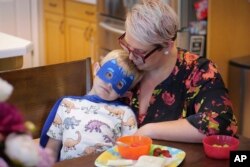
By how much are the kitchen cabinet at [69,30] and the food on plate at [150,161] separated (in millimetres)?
2968

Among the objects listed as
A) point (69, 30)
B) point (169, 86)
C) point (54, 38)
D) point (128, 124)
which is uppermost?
point (169, 86)

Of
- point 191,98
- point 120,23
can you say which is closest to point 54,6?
point 120,23

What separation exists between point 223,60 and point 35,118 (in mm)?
1819

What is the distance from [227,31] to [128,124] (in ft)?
5.78

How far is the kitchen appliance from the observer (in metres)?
3.08

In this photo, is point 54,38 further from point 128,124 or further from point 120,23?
point 128,124

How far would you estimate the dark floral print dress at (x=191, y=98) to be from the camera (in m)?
1.50

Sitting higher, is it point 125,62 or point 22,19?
point 125,62

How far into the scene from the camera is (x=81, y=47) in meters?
4.42

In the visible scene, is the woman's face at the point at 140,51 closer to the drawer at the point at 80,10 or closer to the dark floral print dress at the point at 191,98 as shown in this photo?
the dark floral print dress at the point at 191,98

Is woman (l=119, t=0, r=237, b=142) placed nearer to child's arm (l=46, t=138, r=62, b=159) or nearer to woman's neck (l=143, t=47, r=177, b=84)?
woman's neck (l=143, t=47, r=177, b=84)

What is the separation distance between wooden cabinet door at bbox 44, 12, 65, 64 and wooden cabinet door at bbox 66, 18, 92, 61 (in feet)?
0.33

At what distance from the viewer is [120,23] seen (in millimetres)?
3584

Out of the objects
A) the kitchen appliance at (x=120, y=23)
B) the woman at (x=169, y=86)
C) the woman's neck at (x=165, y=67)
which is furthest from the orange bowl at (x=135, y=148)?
the kitchen appliance at (x=120, y=23)
